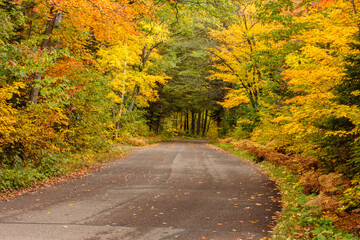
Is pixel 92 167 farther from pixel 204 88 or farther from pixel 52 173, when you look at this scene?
pixel 204 88

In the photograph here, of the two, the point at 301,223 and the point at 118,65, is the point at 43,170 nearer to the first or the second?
the point at 301,223

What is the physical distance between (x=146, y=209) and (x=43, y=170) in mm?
5270

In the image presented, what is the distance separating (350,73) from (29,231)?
708cm

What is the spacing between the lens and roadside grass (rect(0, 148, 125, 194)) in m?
8.43

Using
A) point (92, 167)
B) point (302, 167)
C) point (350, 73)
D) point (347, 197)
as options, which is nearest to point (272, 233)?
point (347, 197)

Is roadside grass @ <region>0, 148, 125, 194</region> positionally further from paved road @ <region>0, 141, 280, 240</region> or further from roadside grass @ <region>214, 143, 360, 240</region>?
roadside grass @ <region>214, 143, 360, 240</region>

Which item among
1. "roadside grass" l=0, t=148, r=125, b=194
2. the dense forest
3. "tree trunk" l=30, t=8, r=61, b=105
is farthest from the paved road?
"tree trunk" l=30, t=8, r=61, b=105

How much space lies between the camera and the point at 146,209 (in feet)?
22.3

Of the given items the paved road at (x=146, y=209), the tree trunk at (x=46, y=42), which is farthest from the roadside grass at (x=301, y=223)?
the tree trunk at (x=46, y=42)

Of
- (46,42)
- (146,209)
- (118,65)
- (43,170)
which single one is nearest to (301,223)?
(146,209)

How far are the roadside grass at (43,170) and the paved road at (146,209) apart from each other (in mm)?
754

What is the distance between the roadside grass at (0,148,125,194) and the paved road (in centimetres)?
75

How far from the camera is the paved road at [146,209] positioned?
527 cm

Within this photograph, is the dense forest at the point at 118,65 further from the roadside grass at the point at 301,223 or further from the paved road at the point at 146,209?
the paved road at the point at 146,209
